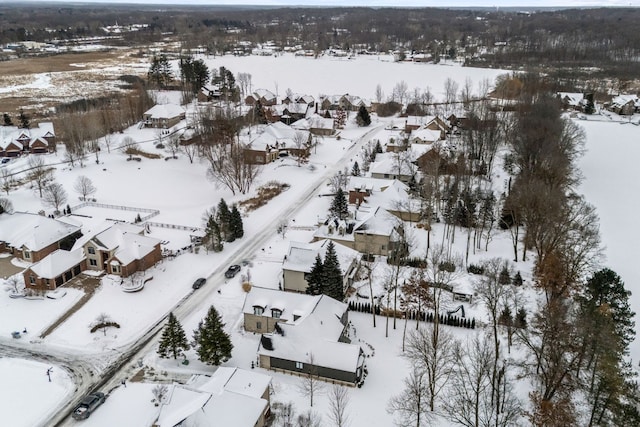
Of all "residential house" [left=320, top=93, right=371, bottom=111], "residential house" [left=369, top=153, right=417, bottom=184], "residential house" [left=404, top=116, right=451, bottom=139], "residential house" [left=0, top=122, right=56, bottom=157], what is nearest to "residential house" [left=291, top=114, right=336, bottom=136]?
"residential house" [left=404, top=116, right=451, bottom=139]

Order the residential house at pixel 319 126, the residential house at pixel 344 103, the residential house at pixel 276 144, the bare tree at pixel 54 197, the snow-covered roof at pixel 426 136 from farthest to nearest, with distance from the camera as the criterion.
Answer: the residential house at pixel 344 103, the residential house at pixel 319 126, the snow-covered roof at pixel 426 136, the residential house at pixel 276 144, the bare tree at pixel 54 197

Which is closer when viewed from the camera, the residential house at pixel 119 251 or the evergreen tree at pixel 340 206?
the residential house at pixel 119 251

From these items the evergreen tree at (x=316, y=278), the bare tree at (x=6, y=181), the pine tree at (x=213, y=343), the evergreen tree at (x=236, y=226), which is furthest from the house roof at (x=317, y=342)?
the bare tree at (x=6, y=181)

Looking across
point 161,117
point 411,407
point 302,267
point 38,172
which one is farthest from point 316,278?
point 161,117

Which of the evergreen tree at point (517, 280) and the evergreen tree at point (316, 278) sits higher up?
the evergreen tree at point (316, 278)

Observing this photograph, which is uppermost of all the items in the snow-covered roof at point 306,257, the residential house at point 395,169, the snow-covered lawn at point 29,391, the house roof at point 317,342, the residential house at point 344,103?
the residential house at point 344,103

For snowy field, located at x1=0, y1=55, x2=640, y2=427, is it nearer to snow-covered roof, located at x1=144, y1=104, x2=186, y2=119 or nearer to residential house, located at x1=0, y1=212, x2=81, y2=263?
snow-covered roof, located at x1=144, y1=104, x2=186, y2=119

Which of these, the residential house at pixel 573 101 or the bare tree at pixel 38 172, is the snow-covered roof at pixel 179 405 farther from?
the residential house at pixel 573 101
